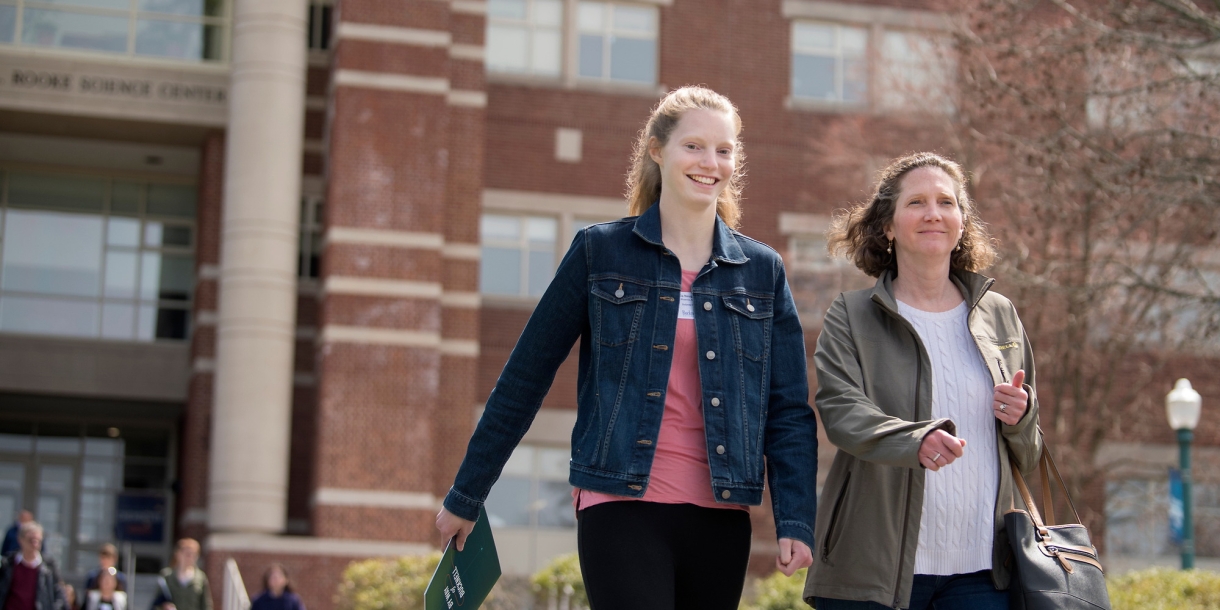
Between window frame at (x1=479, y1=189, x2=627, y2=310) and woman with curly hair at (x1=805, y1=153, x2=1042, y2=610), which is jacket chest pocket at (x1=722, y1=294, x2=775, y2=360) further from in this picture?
window frame at (x1=479, y1=189, x2=627, y2=310)

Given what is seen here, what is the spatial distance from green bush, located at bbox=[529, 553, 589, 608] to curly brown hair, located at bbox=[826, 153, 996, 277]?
13604 mm

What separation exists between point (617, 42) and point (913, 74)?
5636 millimetres

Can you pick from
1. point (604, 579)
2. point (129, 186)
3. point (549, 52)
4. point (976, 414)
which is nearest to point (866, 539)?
point (976, 414)

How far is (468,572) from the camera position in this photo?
469 cm

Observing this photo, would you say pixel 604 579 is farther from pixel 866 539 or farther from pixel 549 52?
pixel 549 52

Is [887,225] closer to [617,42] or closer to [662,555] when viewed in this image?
[662,555]

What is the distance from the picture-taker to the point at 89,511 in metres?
30.3

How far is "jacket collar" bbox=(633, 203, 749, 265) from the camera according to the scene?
4.60 meters

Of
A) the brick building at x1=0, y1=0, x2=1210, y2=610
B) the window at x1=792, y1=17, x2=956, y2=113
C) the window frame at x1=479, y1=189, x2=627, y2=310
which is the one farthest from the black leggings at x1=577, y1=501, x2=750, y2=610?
the window at x1=792, y1=17, x2=956, y2=113

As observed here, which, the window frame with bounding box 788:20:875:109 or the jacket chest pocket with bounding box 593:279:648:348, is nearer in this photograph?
the jacket chest pocket with bounding box 593:279:648:348

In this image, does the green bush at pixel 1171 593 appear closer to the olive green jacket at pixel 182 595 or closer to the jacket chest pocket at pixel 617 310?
the jacket chest pocket at pixel 617 310

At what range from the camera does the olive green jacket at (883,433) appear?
14.4 feet

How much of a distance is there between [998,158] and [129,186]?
17.2 metres

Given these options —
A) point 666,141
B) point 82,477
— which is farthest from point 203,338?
point 666,141
